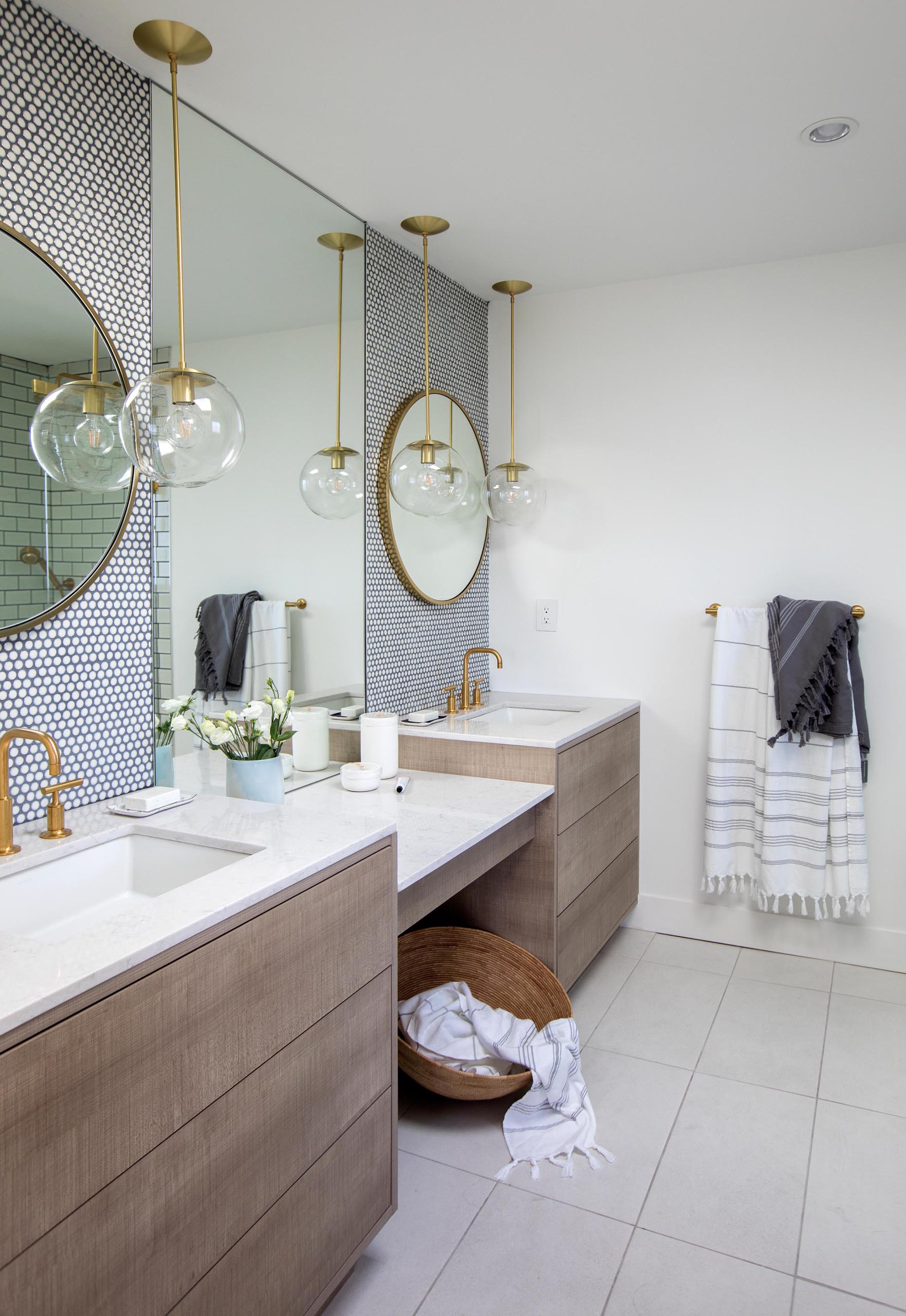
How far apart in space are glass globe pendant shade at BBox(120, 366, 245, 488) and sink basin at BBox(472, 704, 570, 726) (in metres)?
1.60

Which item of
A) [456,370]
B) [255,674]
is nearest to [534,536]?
[456,370]

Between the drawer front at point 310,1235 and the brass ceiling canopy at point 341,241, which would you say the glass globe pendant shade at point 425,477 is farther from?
the drawer front at point 310,1235

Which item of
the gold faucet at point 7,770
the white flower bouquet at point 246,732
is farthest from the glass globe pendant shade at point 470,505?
the gold faucet at point 7,770

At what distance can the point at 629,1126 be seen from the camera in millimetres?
2105

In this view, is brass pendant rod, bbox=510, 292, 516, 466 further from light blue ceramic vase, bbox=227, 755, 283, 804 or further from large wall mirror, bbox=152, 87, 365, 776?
light blue ceramic vase, bbox=227, 755, 283, 804

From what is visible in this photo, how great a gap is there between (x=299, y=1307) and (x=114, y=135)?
7.01 feet

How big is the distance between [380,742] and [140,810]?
31.2 inches

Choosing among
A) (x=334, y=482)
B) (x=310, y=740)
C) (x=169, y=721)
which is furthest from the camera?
Answer: (x=334, y=482)

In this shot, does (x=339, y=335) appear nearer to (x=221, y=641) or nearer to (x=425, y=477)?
(x=425, y=477)

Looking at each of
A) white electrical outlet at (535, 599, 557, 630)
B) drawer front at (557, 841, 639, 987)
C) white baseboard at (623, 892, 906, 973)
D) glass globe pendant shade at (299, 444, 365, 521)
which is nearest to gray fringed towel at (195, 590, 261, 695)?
glass globe pendant shade at (299, 444, 365, 521)

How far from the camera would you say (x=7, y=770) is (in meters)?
1.44

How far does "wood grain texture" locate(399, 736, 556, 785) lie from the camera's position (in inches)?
96.1

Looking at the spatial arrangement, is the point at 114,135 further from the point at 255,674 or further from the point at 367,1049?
the point at 367,1049

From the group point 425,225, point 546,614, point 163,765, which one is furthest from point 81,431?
point 546,614
